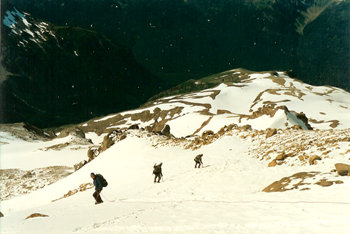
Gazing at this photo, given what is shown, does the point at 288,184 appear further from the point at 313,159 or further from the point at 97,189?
the point at 97,189

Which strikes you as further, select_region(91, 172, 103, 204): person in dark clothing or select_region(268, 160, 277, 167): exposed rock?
select_region(268, 160, 277, 167): exposed rock

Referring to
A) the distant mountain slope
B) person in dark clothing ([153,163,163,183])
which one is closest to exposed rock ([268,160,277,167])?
person in dark clothing ([153,163,163,183])

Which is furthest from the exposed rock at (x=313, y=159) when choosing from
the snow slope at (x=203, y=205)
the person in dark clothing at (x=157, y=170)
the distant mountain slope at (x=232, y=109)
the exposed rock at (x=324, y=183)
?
the distant mountain slope at (x=232, y=109)

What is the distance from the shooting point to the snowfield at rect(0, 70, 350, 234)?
1348cm

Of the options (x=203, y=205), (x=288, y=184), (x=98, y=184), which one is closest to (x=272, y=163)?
(x=288, y=184)

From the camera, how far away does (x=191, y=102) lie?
146 metres

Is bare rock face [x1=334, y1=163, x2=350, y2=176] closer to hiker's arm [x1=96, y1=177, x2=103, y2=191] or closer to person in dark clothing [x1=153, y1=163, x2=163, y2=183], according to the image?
person in dark clothing [x1=153, y1=163, x2=163, y2=183]

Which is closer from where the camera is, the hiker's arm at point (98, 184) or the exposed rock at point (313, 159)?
the hiker's arm at point (98, 184)

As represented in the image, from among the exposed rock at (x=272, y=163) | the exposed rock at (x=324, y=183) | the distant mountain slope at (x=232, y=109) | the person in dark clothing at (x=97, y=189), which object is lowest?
the distant mountain slope at (x=232, y=109)

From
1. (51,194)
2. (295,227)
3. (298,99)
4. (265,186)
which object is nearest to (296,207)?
(295,227)

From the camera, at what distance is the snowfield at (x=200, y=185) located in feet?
44.2

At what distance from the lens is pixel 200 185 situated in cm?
2339

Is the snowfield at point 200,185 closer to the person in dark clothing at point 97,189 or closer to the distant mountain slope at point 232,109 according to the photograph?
the person in dark clothing at point 97,189

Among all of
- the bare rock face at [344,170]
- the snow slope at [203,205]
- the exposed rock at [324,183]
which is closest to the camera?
the snow slope at [203,205]
